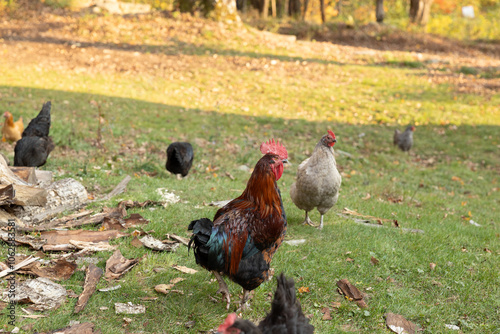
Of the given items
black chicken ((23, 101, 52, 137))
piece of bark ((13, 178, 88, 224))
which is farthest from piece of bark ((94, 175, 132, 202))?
black chicken ((23, 101, 52, 137))

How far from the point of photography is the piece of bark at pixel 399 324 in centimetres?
457

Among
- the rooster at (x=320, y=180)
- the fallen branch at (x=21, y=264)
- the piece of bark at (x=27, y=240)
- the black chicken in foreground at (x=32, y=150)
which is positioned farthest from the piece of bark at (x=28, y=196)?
the rooster at (x=320, y=180)

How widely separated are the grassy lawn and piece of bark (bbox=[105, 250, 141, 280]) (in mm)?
113

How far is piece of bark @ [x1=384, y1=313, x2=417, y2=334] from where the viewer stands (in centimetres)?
457

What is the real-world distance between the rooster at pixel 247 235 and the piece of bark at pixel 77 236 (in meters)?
1.98

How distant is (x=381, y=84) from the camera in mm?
19750

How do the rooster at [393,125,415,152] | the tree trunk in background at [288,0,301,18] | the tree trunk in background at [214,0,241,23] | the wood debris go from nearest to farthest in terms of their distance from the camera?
the wood debris, the rooster at [393,125,415,152], the tree trunk in background at [214,0,241,23], the tree trunk in background at [288,0,301,18]

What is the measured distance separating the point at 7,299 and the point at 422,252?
5504mm

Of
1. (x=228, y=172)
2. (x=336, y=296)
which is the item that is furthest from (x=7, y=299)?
(x=228, y=172)

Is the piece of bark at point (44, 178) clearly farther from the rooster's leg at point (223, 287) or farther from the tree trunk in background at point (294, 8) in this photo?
the tree trunk in background at point (294, 8)

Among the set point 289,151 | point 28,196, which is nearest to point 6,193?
point 28,196

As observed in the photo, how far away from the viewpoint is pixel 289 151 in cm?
1269

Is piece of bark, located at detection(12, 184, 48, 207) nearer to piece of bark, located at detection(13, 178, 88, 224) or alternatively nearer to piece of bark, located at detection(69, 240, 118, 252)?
piece of bark, located at detection(13, 178, 88, 224)

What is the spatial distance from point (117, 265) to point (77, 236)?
3.33ft
